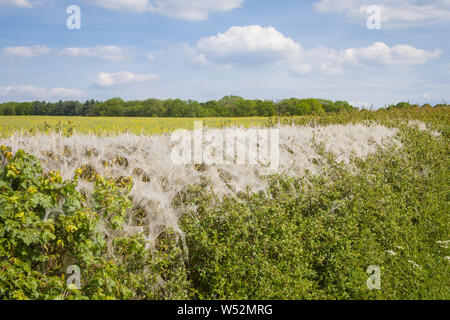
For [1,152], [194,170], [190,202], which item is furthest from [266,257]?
[1,152]

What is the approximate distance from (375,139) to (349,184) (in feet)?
12.3

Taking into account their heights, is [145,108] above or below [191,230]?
above

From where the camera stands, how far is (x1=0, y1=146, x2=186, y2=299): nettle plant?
2.99m

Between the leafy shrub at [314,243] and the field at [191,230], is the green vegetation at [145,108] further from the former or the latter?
the field at [191,230]

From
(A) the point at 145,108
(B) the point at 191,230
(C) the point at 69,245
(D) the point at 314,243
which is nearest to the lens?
(C) the point at 69,245

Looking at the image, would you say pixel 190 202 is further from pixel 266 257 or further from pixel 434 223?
pixel 434 223

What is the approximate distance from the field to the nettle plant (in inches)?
0.5

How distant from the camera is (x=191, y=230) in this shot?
3871 mm

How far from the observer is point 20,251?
304 cm

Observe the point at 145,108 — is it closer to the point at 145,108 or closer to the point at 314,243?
the point at 145,108

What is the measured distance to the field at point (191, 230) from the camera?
3180 mm

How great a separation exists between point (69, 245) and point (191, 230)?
1246 millimetres

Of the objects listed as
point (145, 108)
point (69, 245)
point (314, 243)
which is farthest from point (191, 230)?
point (145, 108)

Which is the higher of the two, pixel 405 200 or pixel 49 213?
pixel 49 213
